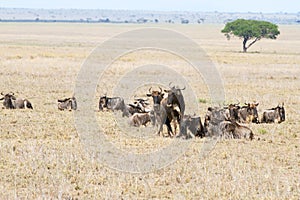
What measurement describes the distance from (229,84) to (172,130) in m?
15.1

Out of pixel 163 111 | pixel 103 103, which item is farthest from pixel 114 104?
pixel 163 111

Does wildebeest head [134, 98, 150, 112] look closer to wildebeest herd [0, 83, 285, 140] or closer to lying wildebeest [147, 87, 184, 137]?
wildebeest herd [0, 83, 285, 140]

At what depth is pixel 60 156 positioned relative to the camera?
13.2 meters

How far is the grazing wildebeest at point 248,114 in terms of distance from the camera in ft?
61.0

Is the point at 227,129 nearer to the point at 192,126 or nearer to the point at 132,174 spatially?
the point at 192,126

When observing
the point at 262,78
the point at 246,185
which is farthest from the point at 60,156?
the point at 262,78

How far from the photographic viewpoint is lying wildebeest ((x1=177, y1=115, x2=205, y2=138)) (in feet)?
51.3

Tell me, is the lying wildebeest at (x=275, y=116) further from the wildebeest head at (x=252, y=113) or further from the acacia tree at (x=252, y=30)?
the acacia tree at (x=252, y=30)

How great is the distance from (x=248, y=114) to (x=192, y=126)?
367cm

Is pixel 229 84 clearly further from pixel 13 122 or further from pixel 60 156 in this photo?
pixel 60 156

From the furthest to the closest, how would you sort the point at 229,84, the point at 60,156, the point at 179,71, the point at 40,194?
the point at 179,71 < the point at 229,84 < the point at 60,156 < the point at 40,194

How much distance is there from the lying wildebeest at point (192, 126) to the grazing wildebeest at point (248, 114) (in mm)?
3030

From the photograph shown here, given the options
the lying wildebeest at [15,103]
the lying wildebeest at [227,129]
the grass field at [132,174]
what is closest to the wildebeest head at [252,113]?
the grass field at [132,174]

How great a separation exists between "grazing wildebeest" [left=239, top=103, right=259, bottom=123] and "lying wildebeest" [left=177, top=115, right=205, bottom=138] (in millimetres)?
3030
